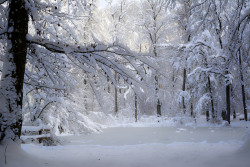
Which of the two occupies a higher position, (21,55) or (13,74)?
(21,55)

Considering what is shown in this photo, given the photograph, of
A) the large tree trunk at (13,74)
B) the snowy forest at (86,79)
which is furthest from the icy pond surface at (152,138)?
the large tree trunk at (13,74)

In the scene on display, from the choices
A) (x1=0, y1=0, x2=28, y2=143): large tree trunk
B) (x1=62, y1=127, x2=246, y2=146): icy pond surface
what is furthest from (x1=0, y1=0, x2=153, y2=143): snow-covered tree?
(x1=62, y1=127, x2=246, y2=146): icy pond surface

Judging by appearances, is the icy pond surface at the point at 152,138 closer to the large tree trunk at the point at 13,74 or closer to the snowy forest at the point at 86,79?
the snowy forest at the point at 86,79

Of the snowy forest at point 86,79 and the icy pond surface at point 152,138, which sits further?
→ the icy pond surface at point 152,138

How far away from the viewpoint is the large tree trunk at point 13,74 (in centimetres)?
366

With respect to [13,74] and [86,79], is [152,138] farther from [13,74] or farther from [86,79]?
[13,74]

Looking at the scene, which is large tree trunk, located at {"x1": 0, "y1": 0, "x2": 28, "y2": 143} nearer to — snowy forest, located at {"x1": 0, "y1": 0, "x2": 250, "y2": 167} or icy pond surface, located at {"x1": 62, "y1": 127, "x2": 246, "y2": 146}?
snowy forest, located at {"x1": 0, "y1": 0, "x2": 250, "y2": 167}

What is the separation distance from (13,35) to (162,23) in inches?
754

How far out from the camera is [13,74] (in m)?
3.80

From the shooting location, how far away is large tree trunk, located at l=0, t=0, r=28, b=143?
12.0 ft

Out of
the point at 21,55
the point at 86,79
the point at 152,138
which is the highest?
the point at 21,55

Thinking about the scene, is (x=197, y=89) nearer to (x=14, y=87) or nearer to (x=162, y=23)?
(x=162, y=23)

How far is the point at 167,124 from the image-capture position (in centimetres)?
1766

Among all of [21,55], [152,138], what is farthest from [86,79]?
[152,138]
